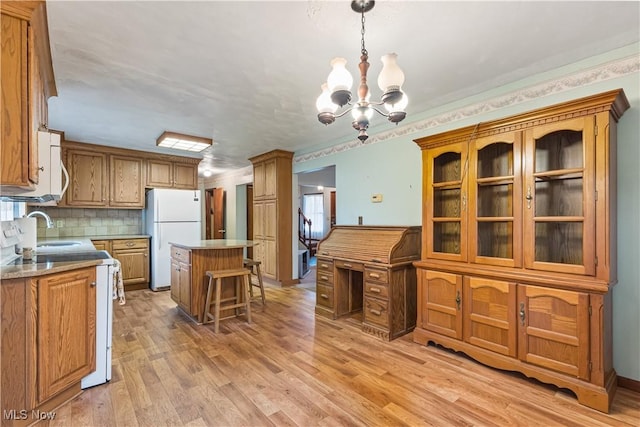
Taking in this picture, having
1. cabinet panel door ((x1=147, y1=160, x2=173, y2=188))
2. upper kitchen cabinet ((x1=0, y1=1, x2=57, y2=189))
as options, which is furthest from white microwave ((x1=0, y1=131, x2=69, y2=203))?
cabinet panel door ((x1=147, y1=160, x2=173, y2=188))

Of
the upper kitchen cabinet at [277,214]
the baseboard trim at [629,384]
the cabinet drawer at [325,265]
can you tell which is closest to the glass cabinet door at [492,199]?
the baseboard trim at [629,384]

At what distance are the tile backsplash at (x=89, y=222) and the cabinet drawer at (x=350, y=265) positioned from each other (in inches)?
163

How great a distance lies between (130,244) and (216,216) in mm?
3125

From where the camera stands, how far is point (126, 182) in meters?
5.33

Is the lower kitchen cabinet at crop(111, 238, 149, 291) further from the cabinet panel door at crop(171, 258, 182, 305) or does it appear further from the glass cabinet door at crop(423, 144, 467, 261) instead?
the glass cabinet door at crop(423, 144, 467, 261)

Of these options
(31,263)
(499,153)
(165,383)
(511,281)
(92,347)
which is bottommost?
(165,383)

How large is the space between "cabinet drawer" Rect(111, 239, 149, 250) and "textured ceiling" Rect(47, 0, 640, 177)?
2.25 meters

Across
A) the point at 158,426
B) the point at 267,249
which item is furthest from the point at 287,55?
the point at 267,249

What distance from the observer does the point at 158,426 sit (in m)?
1.79

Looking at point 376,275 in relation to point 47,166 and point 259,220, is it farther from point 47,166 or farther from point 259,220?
point 259,220

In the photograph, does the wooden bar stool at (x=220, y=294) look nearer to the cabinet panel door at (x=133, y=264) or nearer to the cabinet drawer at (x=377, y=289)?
the cabinet drawer at (x=377, y=289)

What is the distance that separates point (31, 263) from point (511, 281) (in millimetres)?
3449

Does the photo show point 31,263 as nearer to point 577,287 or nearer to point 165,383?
point 165,383

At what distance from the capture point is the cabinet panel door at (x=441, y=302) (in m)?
2.68
